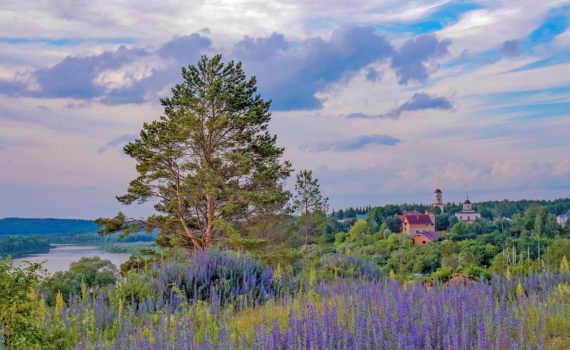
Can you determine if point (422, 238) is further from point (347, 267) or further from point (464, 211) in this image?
point (347, 267)

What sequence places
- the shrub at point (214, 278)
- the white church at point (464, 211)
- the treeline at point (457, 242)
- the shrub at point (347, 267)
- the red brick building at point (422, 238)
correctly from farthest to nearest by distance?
the white church at point (464, 211)
the red brick building at point (422, 238)
the treeline at point (457, 242)
the shrub at point (347, 267)
the shrub at point (214, 278)

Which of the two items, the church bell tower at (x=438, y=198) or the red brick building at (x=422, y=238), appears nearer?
the red brick building at (x=422, y=238)

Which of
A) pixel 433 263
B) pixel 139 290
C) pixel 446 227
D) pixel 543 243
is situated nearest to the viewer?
pixel 139 290

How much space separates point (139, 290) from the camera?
774cm

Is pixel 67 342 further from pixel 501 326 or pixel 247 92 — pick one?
pixel 247 92

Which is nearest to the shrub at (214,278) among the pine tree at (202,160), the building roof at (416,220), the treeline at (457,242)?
the pine tree at (202,160)

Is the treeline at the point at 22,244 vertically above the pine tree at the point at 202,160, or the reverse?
the pine tree at the point at 202,160

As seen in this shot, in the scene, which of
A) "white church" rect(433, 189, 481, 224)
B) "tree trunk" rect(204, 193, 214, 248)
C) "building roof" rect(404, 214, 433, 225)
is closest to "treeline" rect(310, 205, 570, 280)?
"building roof" rect(404, 214, 433, 225)

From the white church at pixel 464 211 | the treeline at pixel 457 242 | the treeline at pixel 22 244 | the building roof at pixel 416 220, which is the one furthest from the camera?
the white church at pixel 464 211

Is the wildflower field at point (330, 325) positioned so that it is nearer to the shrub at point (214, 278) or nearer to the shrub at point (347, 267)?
the shrub at point (214, 278)

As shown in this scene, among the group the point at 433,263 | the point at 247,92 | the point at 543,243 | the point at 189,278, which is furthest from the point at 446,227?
the point at 189,278

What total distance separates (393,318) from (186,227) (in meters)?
20.2

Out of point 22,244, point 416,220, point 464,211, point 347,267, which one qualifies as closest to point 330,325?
point 347,267

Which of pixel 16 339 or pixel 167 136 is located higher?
pixel 167 136
